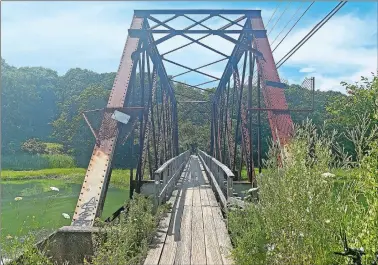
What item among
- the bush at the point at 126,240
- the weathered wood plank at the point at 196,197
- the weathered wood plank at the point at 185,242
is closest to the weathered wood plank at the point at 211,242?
the weathered wood plank at the point at 185,242

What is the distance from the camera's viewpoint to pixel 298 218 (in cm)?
277

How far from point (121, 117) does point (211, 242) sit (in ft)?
6.81

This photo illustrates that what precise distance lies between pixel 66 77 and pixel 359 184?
212 ft

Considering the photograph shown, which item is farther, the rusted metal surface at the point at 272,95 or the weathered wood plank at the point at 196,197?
the weathered wood plank at the point at 196,197

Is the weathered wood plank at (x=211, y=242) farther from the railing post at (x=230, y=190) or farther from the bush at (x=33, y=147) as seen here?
the bush at (x=33, y=147)

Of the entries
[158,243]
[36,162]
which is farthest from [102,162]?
[36,162]

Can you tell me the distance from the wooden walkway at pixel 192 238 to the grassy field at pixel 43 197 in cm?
139

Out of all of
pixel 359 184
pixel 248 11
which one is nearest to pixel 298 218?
pixel 359 184

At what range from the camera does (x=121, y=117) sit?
18.2 feet

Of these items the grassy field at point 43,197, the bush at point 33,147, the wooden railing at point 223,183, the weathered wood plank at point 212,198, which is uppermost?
the bush at point 33,147

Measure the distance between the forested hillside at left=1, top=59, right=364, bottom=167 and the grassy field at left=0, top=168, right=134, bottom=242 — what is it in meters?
6.13

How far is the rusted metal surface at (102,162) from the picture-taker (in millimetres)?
4551

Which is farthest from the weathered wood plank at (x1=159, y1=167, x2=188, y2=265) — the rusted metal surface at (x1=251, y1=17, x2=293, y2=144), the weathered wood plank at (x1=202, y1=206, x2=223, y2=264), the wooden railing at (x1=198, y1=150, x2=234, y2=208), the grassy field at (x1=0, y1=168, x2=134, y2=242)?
the rusted metal surface at (x1=251, y1=17, x2=293, y2=144)

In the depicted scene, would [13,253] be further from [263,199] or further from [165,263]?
[263,199]
